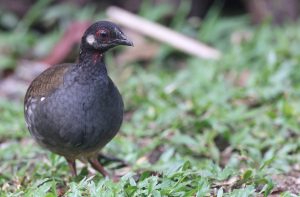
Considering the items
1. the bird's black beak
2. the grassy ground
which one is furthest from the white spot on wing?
the grassy ground

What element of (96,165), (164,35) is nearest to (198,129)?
(96,165)

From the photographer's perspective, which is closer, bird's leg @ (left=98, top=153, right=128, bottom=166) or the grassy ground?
the grassy ground

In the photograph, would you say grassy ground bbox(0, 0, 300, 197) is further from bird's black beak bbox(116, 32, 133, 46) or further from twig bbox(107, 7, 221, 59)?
bird's black beak bbox(116, 32, 133, 46)

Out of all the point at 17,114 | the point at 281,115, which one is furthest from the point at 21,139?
the point at 281,115

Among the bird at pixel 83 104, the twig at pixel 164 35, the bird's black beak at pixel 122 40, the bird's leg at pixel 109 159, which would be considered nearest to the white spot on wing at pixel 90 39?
the bird at pixel 83 104

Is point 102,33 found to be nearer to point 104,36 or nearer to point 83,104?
point 104,36
